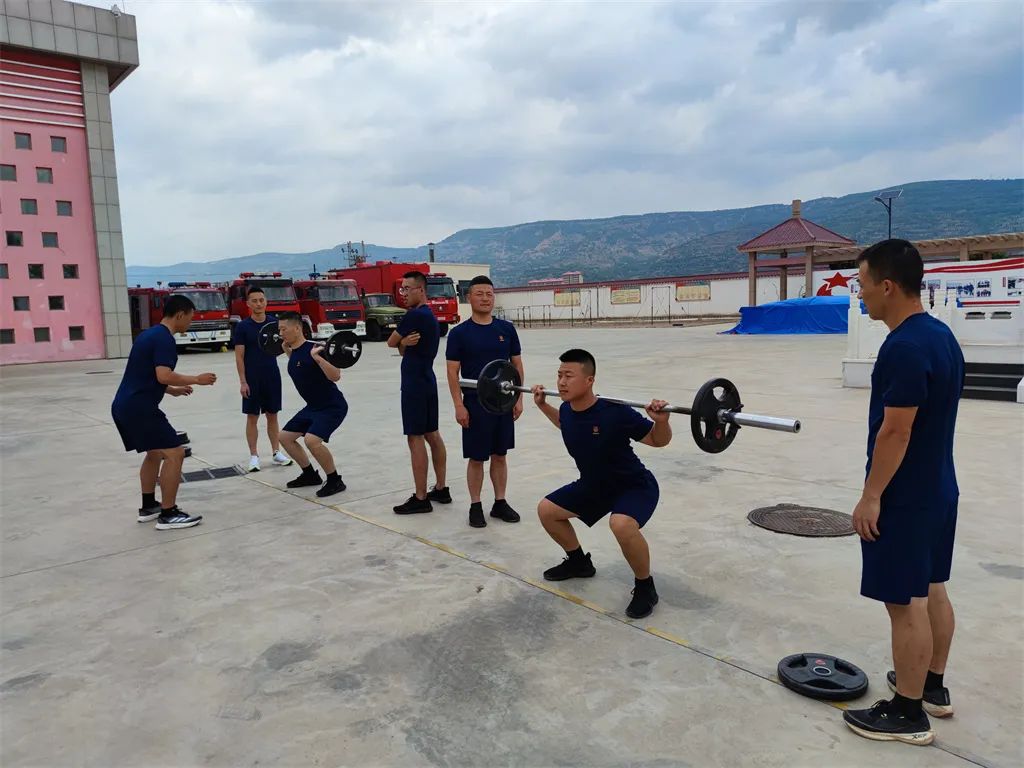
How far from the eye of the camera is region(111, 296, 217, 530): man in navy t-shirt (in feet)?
16.3

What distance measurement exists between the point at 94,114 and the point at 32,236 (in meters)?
4.90

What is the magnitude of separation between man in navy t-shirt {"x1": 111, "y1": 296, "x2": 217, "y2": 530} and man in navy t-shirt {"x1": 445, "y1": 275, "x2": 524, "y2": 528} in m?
1.83

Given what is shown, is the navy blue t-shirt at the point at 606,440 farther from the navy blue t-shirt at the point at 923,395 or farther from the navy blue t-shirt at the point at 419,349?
the navy blue t-shirt at the point at 419,349

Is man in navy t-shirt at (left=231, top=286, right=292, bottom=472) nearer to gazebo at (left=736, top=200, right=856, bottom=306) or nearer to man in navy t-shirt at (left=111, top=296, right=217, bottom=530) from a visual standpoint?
man in navy t-shirt at (left=111, top=296, right=217, bottom=530)

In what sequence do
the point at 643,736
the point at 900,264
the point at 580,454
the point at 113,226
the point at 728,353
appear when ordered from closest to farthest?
the point at 900,264 < the point at 643,736 < the point at 580,454 < the point at 728,353 < the point at 113,226

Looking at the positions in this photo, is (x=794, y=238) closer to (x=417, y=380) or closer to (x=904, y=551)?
(x=417, y=380)

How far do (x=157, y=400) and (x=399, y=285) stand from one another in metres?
25.2

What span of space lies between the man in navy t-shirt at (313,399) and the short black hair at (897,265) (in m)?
4.35

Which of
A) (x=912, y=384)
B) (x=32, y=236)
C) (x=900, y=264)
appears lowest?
(x=912, y=384)

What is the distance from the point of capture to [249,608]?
12.2ft

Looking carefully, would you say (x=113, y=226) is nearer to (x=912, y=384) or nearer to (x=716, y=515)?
(x=716, y=515)

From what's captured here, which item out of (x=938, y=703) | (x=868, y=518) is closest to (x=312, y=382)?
(x=868, y=518)

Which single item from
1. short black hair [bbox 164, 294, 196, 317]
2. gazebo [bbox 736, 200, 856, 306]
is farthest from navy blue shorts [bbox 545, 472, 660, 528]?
gazebo [bbox 736, 200, 856, 306]

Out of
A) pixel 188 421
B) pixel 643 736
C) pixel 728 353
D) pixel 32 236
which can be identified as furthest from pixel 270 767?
pixel 32 236
